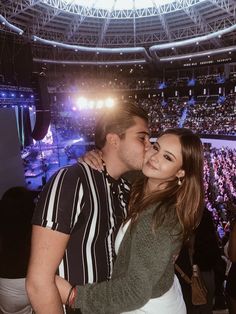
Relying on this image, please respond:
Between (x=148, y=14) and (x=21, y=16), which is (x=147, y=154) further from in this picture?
(x=148, y=14)

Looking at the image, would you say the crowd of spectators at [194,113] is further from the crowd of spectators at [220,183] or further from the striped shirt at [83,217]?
the striped shirt at [83,217]

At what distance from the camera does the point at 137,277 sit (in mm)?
1520

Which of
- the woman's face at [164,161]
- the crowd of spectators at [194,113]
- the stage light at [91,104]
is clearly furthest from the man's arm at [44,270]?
the crowd of spectators at [194,113]

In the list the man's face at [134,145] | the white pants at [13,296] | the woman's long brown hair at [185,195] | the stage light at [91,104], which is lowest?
the white pants at [13,296]

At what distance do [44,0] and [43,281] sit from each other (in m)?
22.9

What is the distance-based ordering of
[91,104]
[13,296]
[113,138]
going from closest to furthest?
[113,138], [13,296], [91,104]

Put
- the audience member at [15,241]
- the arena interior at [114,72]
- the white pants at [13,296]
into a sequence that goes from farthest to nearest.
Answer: the arena interior at [114,72], the white pants at [13,296], the audience member at [15,241]

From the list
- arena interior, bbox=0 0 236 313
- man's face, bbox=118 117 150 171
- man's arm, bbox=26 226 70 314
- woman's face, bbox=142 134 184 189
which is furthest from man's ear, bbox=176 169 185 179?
arena interior, bbox=0 0 236 313

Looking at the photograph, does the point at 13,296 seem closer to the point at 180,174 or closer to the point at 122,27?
the point at 180,174

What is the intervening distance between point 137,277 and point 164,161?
0.83m

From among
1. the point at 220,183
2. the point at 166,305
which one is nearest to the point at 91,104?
the point at 220,183

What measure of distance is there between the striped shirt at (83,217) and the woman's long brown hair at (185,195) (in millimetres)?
185

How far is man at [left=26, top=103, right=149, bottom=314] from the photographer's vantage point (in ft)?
4.77

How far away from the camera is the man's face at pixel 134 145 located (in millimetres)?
1986
